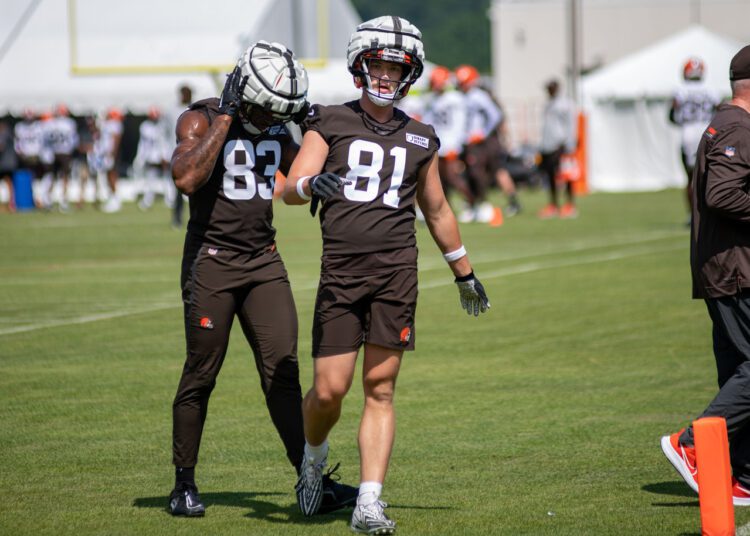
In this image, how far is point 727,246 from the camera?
6094 millimetres

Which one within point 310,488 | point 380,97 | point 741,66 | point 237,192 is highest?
point 741,66

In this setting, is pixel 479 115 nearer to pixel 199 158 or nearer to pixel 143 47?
pixel 143 47

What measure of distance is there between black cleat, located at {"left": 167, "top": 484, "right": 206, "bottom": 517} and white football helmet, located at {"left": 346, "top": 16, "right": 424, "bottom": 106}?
6.36ft

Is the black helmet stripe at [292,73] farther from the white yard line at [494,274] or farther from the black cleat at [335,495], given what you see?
the white yard line at [494,274]

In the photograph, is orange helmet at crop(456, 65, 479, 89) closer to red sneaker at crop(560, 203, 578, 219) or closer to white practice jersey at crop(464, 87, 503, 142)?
white practice jersey at crop(464, 87, 503, 142)

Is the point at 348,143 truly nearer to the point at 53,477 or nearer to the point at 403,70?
the point at 403,70

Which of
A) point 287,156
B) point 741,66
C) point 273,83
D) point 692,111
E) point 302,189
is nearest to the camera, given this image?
point 302,189

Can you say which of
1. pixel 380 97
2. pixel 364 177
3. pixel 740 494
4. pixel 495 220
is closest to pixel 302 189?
pixel 364 177

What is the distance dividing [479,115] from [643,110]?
1692cm

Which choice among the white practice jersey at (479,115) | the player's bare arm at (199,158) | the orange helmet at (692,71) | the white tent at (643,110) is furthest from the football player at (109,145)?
the player's bare arm at (199,158)

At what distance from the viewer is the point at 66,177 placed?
108 ft

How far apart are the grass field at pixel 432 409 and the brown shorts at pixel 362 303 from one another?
823 millimetres

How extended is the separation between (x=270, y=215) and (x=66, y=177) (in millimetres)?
27411

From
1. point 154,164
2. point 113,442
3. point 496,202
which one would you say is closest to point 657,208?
point 496,202
